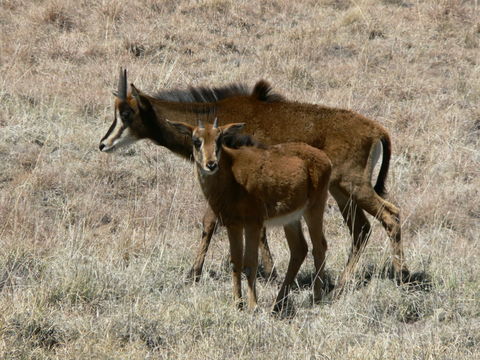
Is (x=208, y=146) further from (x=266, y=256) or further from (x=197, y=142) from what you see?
(x=266, y=256)

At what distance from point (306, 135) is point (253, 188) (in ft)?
5.11

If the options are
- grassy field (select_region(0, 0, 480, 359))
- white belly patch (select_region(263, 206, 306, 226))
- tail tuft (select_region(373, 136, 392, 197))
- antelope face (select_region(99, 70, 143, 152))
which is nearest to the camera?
grassy field (select_region(0, 0, 480, 359))

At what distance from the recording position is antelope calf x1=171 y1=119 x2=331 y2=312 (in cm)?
785

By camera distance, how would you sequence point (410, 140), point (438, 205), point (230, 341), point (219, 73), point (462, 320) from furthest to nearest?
point (219, 73)
point (410, 140)
point (438, 205)
point (462, 320)
point (230, 341)

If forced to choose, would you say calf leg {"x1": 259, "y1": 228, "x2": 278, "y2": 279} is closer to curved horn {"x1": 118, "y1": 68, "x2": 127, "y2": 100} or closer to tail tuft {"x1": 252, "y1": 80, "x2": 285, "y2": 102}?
tail tuft {"x1": 252, "y1": 80, "x2": 285, "y2": 102}

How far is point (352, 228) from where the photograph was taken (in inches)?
363

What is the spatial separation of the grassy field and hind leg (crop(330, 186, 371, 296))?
0.13 meters

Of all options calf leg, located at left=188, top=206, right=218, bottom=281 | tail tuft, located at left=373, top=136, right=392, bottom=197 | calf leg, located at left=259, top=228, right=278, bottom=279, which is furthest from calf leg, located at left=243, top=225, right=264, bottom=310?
tail tuft, located at left=373, top=136, right=392, bottom=197

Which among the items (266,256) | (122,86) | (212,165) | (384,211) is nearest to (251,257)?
(212,165)

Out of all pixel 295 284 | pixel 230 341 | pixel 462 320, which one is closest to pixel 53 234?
pixel 295 284

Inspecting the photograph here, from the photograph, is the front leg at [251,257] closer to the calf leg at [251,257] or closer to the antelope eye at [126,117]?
the calf leg at [251,257]

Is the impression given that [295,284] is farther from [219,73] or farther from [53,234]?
[219,73]

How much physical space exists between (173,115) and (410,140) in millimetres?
4135

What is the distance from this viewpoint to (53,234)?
958 cm
